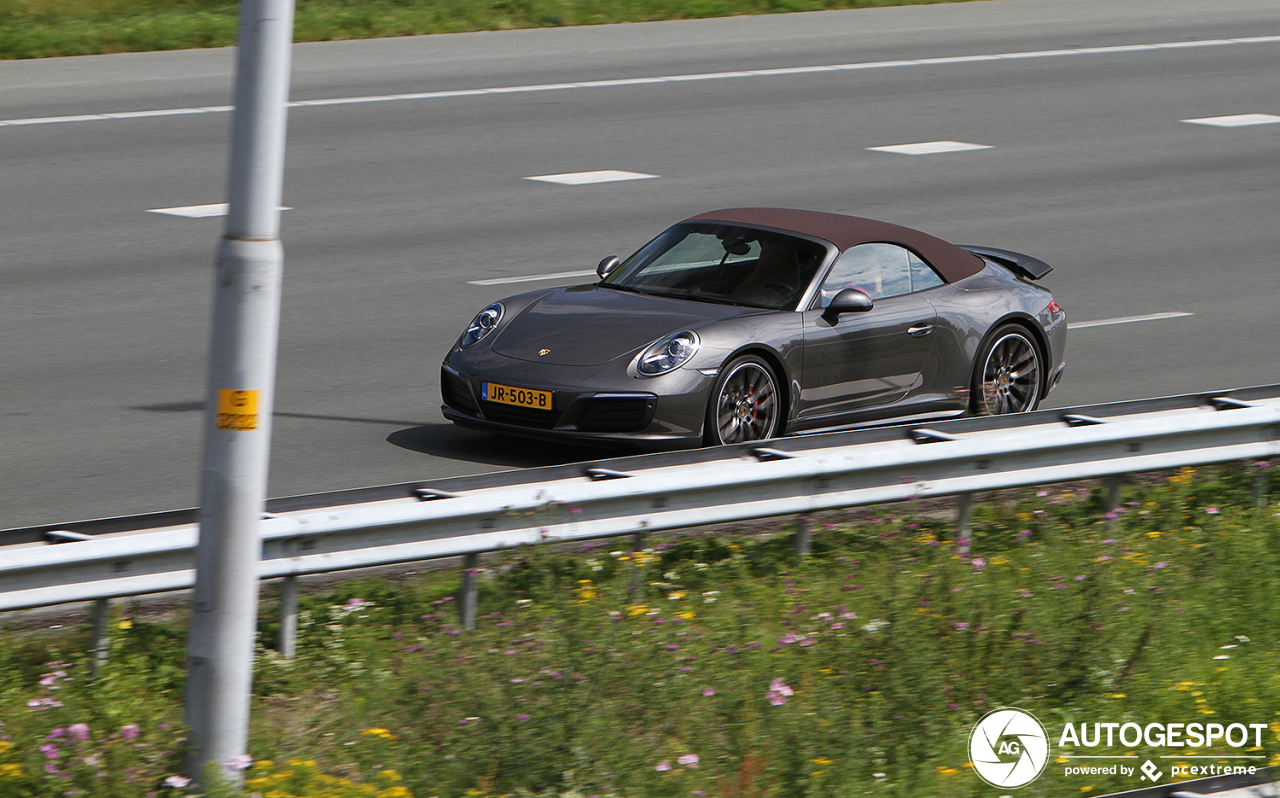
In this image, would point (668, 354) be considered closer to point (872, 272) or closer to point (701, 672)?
point (872, 272)

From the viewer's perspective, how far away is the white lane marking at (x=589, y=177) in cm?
1875

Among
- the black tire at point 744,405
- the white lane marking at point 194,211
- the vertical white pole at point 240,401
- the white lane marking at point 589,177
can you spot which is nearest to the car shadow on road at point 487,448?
the black tire at point 744,405

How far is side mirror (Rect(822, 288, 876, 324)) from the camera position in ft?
33.3

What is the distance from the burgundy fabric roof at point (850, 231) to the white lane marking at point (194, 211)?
7175 mm

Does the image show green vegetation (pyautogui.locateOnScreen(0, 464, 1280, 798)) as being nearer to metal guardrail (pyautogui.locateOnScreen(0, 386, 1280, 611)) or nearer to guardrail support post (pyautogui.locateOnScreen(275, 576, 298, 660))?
guardrail support post (pyautogui.locateOnScreen(275, 576, 298, 660))

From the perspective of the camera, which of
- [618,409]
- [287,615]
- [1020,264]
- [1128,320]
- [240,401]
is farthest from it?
[1128,320]

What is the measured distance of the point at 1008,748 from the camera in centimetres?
631

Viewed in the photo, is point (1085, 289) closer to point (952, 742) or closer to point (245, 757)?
point (952, 742)

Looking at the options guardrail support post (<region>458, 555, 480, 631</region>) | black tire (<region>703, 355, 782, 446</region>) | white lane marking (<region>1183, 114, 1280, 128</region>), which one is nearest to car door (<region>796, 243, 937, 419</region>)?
black tire (<region>703, 355, 782, 446</region>)

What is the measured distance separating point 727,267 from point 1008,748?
15.6 ft

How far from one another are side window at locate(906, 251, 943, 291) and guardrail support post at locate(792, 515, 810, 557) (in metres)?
2.90

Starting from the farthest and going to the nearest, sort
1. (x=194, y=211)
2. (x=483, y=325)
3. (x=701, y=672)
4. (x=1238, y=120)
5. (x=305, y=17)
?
(x=305, y=17)
(x=1238, y=120)
(x=194, y=211)
(x=483, y=325)
(x=701, y=672)

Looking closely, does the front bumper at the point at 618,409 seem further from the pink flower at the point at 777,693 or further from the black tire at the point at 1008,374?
the pink flower at the point at 777,693

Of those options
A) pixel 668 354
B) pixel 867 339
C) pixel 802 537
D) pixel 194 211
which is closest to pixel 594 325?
pixel 668 354
